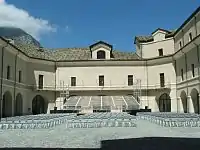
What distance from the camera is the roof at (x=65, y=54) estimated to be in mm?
41406

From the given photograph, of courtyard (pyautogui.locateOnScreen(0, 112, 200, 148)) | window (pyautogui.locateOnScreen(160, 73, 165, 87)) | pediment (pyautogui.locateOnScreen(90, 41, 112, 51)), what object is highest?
pediment (pyautogui.locateOnScreen(90, 41, 112, 51))

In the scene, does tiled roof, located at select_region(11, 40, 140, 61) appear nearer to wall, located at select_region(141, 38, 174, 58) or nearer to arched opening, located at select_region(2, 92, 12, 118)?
wall, located at select_region(141, 38, 174, 58)

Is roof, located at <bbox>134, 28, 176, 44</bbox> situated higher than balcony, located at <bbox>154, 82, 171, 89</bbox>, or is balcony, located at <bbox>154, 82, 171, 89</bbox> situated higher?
roof, located at <bbox>134, 28, 176, 44</bbox>

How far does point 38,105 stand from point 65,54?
9430 mm

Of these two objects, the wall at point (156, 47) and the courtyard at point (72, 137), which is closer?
the courtyard at point (72, 137)

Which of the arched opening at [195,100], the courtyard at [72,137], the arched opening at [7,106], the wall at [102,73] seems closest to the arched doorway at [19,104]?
the arched opening at [7,106]

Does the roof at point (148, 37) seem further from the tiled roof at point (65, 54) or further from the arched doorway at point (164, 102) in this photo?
the arched doorway at point (164, 102)

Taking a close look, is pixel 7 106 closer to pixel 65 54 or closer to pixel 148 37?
pixel 65 54

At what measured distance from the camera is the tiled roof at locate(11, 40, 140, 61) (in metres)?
Result: 41.5

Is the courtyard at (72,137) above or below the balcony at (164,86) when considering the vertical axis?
below

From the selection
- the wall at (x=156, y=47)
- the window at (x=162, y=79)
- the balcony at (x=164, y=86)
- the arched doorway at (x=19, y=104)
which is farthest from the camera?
the wall at (x=156, y=47)

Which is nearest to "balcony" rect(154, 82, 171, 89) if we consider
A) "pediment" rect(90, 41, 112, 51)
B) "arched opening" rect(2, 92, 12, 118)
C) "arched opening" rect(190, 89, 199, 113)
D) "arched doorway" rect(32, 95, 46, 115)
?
"arched opening" rect(190, 89, 199, 113)

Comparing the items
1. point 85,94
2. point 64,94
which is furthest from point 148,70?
point 64,94

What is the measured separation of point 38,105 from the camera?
41000 millimetres
